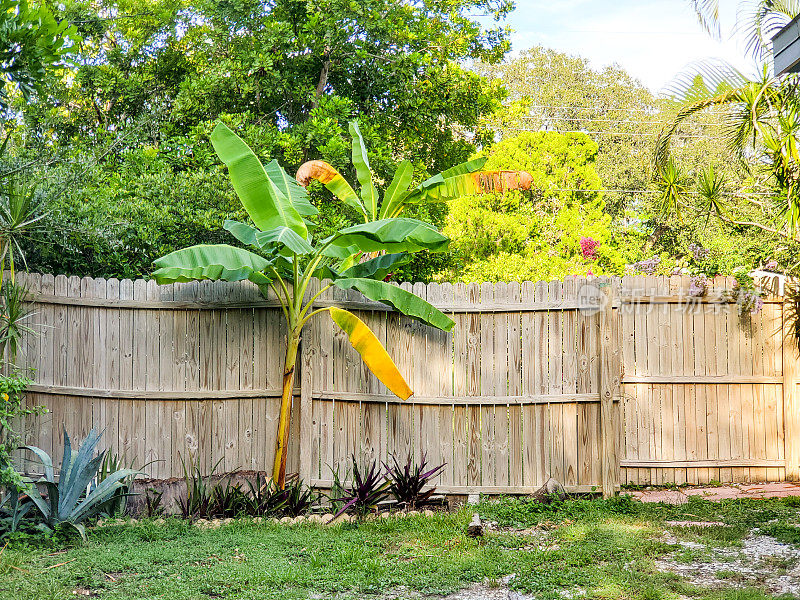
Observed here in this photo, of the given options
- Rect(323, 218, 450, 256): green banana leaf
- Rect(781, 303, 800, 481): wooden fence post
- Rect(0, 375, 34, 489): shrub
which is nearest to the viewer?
Rect(0, 375, 34, 489): shrub

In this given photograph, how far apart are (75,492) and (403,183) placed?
429cm

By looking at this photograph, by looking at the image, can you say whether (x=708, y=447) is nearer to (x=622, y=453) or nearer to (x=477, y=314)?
(x=622, y=453)

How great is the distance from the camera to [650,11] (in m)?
27.0

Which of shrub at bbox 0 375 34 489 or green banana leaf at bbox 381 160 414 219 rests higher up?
green banana leaf at bbox 381 160 414 219

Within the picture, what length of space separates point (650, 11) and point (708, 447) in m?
24.7

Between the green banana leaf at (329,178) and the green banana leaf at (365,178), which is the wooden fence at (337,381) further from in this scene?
the green banana leaf at (329,178)

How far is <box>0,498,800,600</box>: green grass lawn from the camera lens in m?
4.26

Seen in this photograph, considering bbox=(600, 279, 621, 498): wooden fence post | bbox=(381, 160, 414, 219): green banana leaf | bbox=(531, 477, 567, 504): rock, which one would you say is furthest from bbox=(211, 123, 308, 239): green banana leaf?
bbox=(531, 477, 567, 504): rock

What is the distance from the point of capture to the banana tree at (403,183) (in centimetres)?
734

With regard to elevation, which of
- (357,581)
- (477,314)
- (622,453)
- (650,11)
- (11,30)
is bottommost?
(357,581)

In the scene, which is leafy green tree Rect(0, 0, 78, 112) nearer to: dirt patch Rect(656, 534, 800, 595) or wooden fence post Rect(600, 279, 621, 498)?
wooden fence post Rect(600, 279, 621, 498)

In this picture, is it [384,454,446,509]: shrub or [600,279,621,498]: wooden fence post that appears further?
[600,279,621,498]: wooden fence post

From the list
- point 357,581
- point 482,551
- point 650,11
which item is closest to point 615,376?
point 482,551

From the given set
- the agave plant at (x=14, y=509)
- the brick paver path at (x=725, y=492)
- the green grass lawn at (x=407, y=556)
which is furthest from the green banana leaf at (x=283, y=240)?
the brick paver path at (x=725, y=492)
